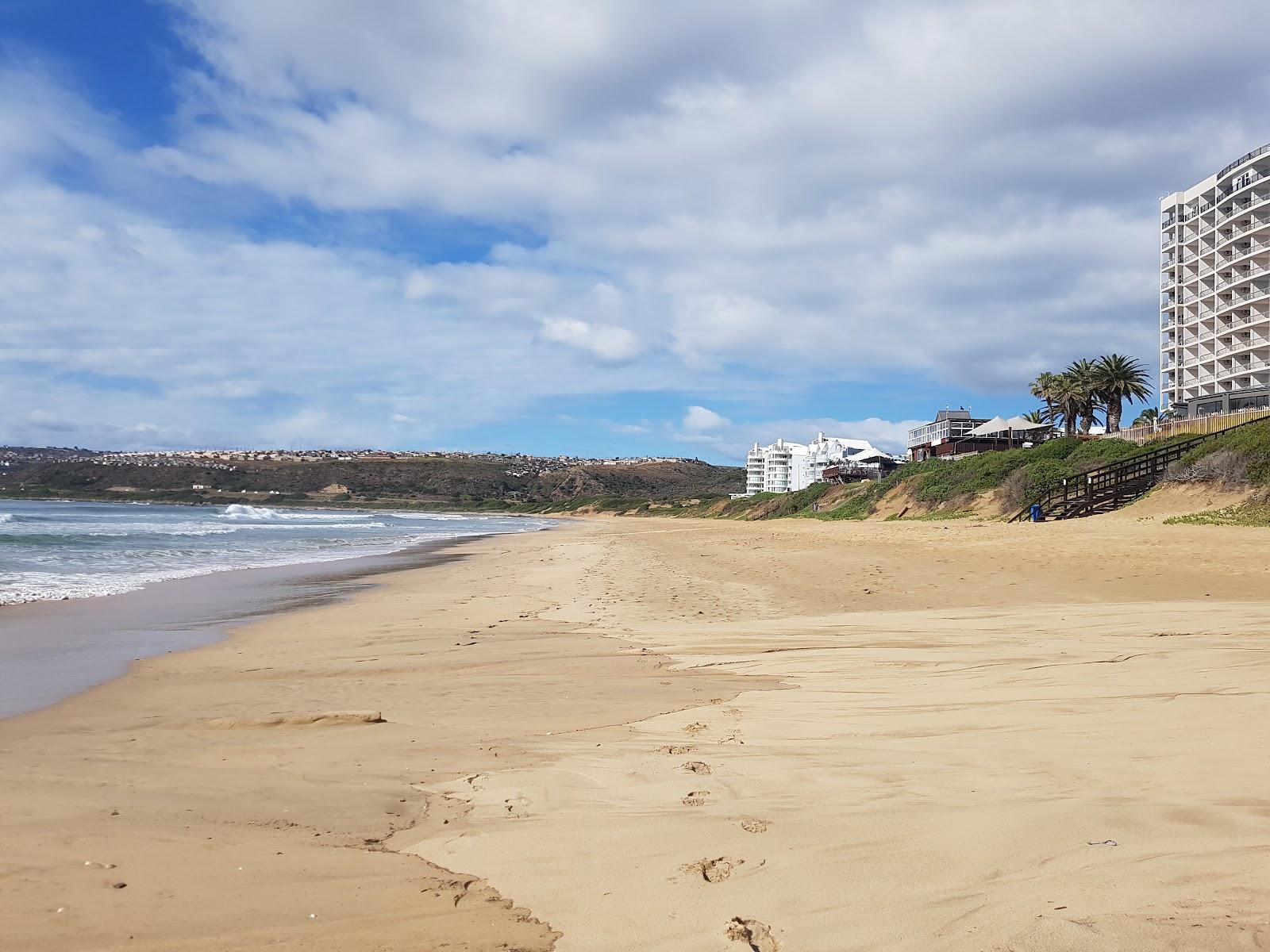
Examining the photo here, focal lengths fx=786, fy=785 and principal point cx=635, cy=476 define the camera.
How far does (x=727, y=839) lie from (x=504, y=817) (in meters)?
1.10

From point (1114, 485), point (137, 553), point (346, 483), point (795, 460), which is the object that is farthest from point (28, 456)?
point (1114, 485)

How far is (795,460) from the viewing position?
380ft

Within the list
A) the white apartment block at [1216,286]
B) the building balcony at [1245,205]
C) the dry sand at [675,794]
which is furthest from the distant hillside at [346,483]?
the dry sand at [675,794]

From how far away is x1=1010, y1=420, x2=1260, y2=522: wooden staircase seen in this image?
995 inches

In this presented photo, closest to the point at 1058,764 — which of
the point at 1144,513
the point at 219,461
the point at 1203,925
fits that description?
the point at 1203,925

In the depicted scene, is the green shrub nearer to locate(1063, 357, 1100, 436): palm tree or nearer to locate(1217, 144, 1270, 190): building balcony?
locate(1063, 357, 1100, 436): palm tree

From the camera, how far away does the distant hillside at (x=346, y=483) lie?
12788 cm

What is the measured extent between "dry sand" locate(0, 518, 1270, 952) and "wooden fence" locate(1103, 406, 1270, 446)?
2629cm

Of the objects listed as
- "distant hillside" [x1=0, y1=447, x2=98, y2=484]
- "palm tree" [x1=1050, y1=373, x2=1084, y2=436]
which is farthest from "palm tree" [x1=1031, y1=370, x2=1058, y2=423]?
"distant hillside" [x1=0, y1=447, x2=98, y2=484]

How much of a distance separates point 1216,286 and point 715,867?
77.0 m

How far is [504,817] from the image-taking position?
12.2ft

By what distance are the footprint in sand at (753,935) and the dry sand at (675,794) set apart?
0.04ft

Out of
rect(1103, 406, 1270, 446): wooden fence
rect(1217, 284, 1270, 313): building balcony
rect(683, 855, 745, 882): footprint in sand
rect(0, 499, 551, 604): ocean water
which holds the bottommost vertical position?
rect(0, 499, 551, 604): ocean water

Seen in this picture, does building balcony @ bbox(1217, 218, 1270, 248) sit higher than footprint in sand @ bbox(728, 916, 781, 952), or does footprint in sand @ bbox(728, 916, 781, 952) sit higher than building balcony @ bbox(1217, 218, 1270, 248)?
building balcony @ bbox(1217, 218, 1270, 248)
